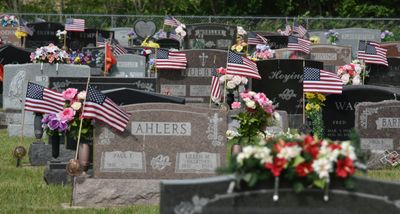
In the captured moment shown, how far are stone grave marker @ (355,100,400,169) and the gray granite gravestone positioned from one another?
5.18 m

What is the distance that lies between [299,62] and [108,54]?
14.4ft

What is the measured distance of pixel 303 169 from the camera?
289 inches

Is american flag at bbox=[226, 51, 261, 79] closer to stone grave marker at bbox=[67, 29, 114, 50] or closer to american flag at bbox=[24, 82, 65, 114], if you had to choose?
american flag at bbox=[24, 82, 65, 114]

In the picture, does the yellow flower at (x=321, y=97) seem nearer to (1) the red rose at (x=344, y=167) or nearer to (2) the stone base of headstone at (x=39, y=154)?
(2) the stone base of headstone at (x=39, y=154)

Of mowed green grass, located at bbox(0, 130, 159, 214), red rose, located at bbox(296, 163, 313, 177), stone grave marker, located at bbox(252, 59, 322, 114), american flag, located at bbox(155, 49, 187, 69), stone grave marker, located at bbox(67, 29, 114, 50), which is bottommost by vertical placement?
mowed green grass, located at bbox(0, 130, 159, 214)

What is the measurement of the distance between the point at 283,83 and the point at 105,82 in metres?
4.06

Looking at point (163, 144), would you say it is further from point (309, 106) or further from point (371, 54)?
point (371, 54)

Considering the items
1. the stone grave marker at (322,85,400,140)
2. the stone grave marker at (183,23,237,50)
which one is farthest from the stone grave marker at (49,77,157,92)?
the stone grave marker at (183,23,237,50)

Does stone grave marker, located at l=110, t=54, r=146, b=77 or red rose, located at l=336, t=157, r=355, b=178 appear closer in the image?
red rose, located at l=336, t=157, r=355, b=178

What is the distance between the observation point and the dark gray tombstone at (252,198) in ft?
24.5

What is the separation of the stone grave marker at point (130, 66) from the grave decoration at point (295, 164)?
1549cm

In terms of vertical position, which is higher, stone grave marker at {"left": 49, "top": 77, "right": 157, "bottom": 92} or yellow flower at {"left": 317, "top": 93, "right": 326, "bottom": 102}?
stone grave marker at {"left": 49, "top": 77, "right": 157, "bottom": 92}

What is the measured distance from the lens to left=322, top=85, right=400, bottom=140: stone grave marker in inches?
649

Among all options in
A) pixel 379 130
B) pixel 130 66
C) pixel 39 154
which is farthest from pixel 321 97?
pixel 130 66
